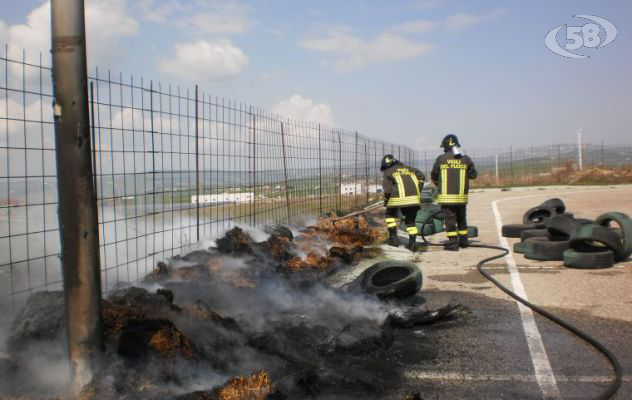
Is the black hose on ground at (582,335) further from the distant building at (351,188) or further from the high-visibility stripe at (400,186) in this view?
the distant building at (351,188)

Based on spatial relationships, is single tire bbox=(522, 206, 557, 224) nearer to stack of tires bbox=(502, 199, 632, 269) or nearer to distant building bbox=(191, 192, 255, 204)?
stack of tires bbox=(502, 199, 632, 269)

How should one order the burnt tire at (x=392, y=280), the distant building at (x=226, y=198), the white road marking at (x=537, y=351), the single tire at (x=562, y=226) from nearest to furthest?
the white road marking at (x=537, y=351)
the burnt tire at (x=392, y=280)
the distant building at (x=226, y=198)
the single tire at (x=562, y=226)

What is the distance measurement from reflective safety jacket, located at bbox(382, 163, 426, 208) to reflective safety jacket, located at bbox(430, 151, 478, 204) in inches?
17.8

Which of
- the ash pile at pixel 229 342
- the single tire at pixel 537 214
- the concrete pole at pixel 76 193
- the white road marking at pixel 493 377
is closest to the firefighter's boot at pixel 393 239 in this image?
the single tire at pixel 537 214

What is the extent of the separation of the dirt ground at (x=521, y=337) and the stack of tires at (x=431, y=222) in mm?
2883

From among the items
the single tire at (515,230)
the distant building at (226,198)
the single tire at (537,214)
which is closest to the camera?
the distant building at (226,198)

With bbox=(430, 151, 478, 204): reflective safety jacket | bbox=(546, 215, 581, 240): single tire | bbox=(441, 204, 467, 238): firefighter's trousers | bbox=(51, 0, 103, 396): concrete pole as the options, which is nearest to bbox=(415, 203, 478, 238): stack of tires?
bbox=(441, 204, 467, 238): firefighter's trousers

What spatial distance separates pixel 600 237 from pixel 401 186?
3.52 meters

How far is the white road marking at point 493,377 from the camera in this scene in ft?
12.4

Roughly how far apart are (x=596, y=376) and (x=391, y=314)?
179 centimetres

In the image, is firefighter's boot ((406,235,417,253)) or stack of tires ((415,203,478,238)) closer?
firefighter's boot ((406,235,417,253))

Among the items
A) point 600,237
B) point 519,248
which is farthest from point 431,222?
point 600,237

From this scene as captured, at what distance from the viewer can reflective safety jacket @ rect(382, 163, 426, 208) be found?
1000 centimetres

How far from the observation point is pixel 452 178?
9.88 m
